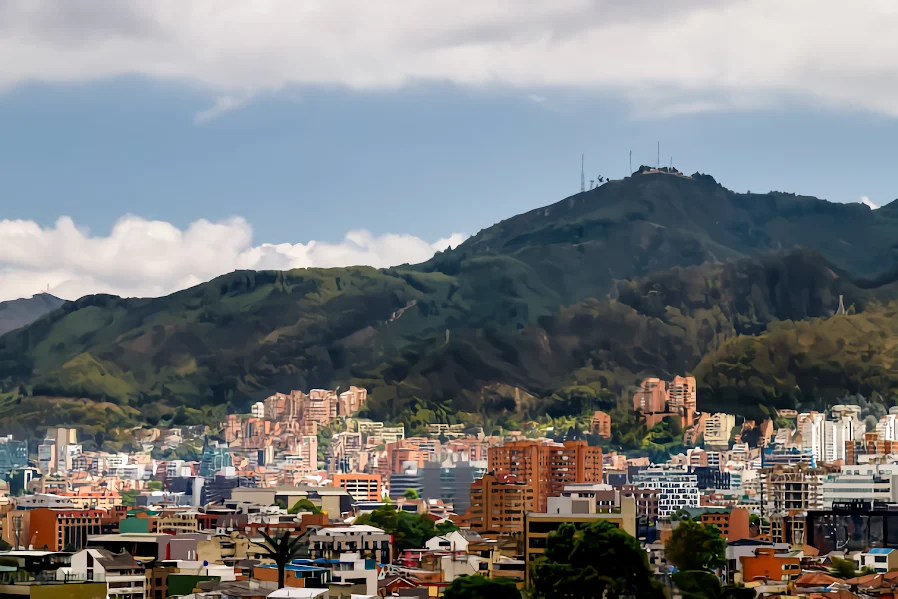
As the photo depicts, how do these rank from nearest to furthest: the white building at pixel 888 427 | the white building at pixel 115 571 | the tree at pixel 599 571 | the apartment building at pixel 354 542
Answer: the tree at pixel 599 571, the white building at pixel 115 571, the apartment building at pixel 354 542, the white building at pixel 888 427

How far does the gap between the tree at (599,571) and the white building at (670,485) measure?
46.6 metres

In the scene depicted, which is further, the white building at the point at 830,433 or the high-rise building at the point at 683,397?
the high-rise building at the point at 683,397

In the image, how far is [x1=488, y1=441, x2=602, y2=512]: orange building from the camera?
267 feet

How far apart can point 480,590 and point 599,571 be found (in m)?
2.20

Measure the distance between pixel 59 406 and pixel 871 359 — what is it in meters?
68.2

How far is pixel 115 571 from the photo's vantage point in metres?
33.6

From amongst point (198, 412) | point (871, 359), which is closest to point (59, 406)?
point (198, 412)

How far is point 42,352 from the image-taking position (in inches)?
6998

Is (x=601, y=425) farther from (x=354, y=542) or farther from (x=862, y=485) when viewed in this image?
(x=354, y=542)

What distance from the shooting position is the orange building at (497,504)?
224 feet

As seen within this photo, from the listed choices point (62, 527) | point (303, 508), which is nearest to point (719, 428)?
point (303, 508)

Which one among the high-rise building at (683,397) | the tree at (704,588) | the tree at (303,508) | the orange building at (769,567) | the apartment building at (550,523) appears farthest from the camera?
the high-rise building at (683,397)

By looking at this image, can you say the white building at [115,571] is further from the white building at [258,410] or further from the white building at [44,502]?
the white building at [258,410]

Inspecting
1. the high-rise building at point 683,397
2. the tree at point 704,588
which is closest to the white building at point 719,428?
the high-rise building at point 683,397
